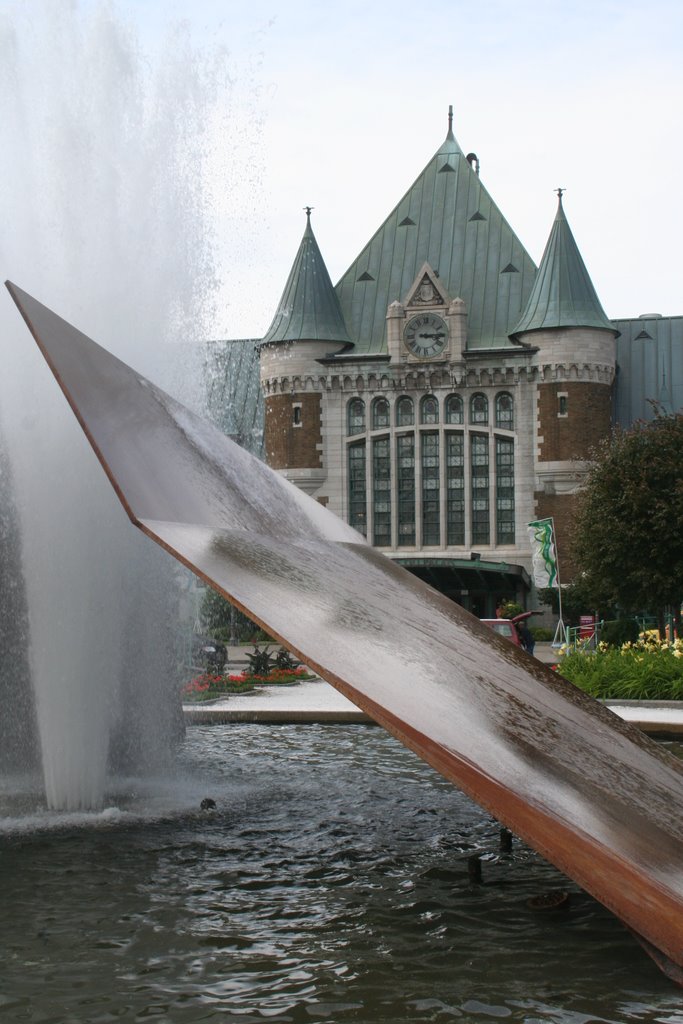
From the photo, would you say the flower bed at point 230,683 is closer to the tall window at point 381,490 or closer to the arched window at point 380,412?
the tall window at point 381,490

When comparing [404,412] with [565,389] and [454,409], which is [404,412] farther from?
[565,389]

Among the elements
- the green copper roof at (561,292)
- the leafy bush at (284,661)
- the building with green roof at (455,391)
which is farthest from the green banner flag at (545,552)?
the leafy bush at (284,661)

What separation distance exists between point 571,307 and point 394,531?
453 inches

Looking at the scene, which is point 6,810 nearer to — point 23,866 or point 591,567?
point 23,866

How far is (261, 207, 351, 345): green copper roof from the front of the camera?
55.3m

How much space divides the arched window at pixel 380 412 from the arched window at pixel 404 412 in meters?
0.51

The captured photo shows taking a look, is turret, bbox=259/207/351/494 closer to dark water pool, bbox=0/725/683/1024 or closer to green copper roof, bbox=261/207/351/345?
green copper roof, bbox=261/207/351/345

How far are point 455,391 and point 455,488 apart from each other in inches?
156

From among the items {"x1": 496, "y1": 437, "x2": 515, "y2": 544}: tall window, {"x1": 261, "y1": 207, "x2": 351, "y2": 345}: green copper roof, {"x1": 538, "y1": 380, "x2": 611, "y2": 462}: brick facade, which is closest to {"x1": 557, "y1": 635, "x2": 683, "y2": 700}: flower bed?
{"x1": 538, "y1": 380, "x2": 611, "y2": 462}: brick facade

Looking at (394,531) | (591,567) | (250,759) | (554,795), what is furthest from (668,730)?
(394,531)

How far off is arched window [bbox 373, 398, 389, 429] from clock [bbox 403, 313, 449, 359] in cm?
244

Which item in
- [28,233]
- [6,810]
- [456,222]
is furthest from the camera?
[456,222]

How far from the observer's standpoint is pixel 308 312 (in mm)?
55906

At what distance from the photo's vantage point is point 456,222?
57.6 m
